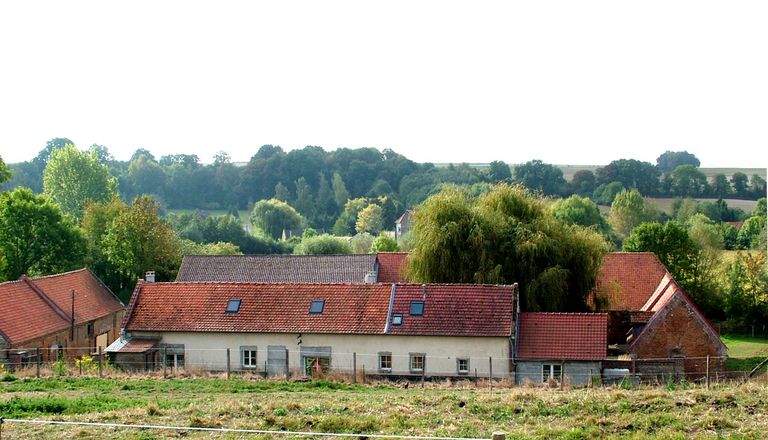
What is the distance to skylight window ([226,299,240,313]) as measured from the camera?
35438 mm

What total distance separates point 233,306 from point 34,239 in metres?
21.9

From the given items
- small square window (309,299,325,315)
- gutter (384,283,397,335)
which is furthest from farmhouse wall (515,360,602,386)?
small square window (309,299,325,315)

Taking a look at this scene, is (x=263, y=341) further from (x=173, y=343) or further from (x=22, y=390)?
(x=22, y=390)

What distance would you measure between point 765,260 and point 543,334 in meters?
30.0

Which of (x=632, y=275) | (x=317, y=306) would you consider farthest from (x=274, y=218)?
(x=317, y=306)

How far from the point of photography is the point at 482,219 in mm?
41094

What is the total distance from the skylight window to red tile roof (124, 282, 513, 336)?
5.7 inches

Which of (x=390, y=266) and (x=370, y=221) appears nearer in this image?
(x=390, y=266)

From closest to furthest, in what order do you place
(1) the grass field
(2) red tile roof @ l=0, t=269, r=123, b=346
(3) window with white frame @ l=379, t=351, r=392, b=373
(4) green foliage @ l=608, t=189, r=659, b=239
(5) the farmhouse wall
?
(1) the grass field, (5) the farmhouse wall, (3) window with white frame @ l=379, t=351, r=392, b=373, (2) red tile roof @ l=0, t=269, r=123, b=346, (4) green foliage @ l=608, t=189, r=659, b=239

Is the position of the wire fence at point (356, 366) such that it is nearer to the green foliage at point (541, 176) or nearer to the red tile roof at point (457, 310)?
the red tile roof at point (457, 310)

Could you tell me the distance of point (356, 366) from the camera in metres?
33.5

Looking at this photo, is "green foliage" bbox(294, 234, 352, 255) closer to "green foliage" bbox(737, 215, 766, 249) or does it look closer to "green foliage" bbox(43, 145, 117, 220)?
"green foliage" bbox(43, 145, 117, 220)

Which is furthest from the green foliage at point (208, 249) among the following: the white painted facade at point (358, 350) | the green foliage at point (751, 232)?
the green foliage at point (751, 232)

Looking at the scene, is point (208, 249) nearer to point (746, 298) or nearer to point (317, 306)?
point (317, 306)
